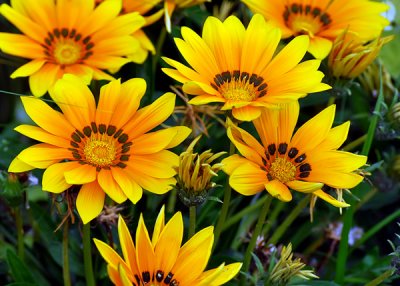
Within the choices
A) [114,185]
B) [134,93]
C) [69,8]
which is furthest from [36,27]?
[114,185]

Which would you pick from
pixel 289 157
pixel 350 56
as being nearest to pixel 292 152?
pixel 289 157

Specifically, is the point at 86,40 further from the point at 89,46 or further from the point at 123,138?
the point at 123,138

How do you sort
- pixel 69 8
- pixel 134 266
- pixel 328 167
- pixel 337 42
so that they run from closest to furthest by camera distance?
pixel 134 266 < pixel 328 167 < pixel 337 42 < pixel 69 8

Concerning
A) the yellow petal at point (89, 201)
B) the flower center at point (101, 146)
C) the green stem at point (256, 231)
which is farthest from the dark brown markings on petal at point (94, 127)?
the green stem at point (256, 231)

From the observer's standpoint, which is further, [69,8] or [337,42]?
[69,8]

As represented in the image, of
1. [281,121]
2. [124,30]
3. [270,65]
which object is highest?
[124,30]

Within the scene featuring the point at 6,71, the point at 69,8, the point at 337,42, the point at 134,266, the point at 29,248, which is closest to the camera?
the point at 134,266

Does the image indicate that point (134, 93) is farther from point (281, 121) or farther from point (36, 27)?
point (36, 27)

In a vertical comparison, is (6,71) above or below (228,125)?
above

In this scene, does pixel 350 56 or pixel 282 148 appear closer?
pixel 282 148
